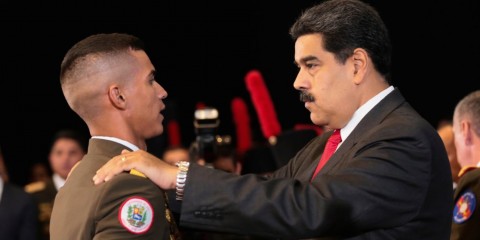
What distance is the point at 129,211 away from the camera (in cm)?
208

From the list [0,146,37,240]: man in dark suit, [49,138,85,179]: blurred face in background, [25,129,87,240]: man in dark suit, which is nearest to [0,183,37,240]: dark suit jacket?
[0,146,37,240]: man in dark suit

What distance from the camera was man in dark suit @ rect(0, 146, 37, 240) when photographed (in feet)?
15.2

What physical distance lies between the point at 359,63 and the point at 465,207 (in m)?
1.10

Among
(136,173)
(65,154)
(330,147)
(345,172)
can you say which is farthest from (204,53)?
(345,172)

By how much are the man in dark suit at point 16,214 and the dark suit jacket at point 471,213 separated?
8.11ft

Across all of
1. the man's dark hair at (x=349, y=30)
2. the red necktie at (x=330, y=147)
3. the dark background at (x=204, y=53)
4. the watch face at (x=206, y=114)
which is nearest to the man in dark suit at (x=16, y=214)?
the watch face at (x=206, y=114)

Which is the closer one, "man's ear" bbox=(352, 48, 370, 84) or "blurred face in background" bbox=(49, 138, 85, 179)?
"man's ear" bbox=(352, 48, 370, 84)

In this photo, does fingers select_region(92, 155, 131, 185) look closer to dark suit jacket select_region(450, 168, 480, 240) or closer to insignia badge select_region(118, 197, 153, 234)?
insignia badge select_region(118, 197, 153, 234)

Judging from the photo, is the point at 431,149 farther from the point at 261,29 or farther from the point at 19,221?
the point at 261,29

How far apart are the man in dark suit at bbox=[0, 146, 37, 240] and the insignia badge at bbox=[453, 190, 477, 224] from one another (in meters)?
2.47

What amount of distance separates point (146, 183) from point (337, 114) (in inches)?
22.8

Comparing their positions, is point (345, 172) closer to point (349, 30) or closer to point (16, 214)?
point (349, 30)

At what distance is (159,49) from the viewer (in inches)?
334

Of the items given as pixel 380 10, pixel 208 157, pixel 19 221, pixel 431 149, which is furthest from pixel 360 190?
pixel 380 10
